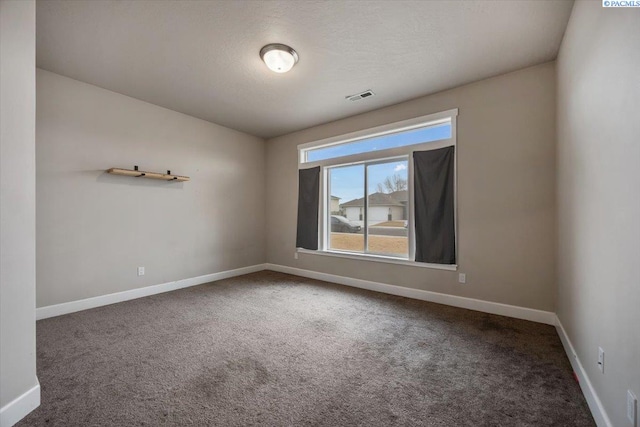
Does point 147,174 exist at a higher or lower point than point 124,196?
higher

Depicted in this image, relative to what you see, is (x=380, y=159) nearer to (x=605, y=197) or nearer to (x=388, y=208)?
(x=388, y=208)

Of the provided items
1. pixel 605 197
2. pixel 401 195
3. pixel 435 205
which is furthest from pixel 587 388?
pixel 401 195

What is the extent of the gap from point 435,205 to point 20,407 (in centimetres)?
399

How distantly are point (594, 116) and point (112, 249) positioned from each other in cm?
496

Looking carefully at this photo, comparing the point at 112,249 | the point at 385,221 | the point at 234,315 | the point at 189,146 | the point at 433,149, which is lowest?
the point at 234,315

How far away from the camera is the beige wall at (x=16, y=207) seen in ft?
4.70

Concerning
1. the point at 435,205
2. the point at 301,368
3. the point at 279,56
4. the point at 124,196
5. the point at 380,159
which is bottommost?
the point at 301,368

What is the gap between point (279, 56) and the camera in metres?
2.57

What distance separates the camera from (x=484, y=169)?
3.14 metres

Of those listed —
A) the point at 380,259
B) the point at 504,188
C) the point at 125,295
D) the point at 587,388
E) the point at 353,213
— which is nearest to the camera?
the point at 587,388

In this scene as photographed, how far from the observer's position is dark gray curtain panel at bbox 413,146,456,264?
335 centimetres

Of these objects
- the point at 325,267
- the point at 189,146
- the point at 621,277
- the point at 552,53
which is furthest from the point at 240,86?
the point at 621,277

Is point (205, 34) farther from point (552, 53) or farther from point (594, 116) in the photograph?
point (552, 53)

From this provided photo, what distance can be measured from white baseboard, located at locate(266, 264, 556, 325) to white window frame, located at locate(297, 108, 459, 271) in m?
0.37
